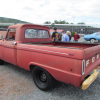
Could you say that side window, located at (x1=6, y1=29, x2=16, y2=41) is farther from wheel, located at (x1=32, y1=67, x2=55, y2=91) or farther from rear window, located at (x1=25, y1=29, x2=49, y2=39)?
wheel, located at (x1=32, y1=67, x2=55, y2=91)

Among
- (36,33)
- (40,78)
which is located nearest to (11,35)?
(36,33)

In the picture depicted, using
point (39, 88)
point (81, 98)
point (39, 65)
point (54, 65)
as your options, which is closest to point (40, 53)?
point (39, 65)

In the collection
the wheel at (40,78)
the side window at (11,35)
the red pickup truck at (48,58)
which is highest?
the side window at (11,35)

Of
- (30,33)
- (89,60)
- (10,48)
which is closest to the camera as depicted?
(89,60)

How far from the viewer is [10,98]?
7.69ft

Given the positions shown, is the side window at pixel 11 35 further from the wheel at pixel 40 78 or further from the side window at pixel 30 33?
the wheel at pixel 40 78

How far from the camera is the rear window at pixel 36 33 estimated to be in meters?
3.46

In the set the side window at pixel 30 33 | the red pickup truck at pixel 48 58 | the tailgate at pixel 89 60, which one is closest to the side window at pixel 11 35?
the red pickup truck at pixel 48 58

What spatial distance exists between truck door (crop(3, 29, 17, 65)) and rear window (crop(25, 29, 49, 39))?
0.46 metres

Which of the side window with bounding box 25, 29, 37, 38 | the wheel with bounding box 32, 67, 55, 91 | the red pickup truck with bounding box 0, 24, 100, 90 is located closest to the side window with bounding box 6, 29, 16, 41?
the red pickup truck with bounding box 0, 24, 100, 90

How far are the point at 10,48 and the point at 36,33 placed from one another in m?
1.11

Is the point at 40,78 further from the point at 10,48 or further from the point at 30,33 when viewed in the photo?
the point at 30,33

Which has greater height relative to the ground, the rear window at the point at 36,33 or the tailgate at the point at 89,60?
the rear window at the point at 36,33

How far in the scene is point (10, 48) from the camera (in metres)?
3.36
